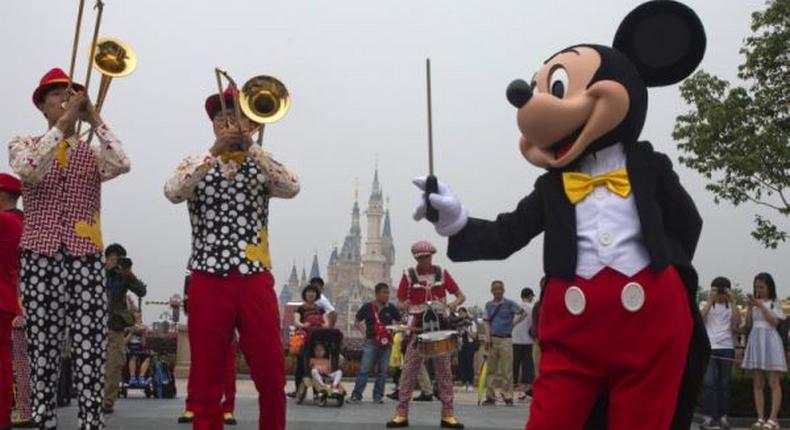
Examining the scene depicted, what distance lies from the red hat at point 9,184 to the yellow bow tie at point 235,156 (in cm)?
236

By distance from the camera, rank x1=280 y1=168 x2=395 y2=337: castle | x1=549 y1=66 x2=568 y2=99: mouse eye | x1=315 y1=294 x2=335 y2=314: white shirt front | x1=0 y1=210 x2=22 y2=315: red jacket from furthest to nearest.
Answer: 1. x1=280 y1=168 x2=395 y2=337: castle
2. x1=315 y1=294 x2=335 y2=314: white shirt front
3. x1=0 y1=210 x2=22 y2=315: red jacket
4. x1=549 y1=66 x2=568 y2=99: mouse eye

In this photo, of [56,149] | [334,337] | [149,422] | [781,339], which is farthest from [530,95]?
[334,337]

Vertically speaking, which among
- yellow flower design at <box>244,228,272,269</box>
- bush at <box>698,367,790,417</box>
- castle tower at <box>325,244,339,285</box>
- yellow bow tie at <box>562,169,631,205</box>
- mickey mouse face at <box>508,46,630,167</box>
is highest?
castle tower at <box>325,244,339,285</box>

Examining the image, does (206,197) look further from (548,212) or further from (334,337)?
(334,337)

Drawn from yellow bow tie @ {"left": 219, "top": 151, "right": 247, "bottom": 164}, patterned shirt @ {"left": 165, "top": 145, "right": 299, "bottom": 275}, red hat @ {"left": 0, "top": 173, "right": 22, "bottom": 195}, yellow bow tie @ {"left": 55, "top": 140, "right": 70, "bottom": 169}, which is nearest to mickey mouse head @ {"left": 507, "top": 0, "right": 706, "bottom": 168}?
patterned shirt @ {"left": 165, "top": 145, "right": 299, "bottom": 275}

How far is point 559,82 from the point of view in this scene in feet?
14.1

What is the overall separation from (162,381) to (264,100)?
23.5ft

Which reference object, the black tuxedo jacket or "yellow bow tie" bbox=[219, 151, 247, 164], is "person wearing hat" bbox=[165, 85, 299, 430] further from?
the black tuxedo jacket

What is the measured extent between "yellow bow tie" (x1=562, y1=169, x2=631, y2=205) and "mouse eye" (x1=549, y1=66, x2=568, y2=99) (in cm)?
40

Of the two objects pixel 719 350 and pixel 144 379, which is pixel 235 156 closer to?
pixel 719 350

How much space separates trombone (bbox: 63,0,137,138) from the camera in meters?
5.21

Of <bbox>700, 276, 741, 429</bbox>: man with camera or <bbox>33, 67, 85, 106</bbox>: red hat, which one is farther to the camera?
<bbox>700, 276, 741, 429</bbox>: man with camera

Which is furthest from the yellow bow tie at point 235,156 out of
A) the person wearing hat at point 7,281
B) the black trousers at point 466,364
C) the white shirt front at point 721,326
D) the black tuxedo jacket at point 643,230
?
the black trousers at point 466,364

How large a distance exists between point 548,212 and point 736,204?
14.1 metres
